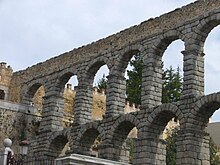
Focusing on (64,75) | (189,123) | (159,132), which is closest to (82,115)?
(64,75)

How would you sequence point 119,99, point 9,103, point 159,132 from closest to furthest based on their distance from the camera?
point 159,132 → point 119,99 → point 9,103

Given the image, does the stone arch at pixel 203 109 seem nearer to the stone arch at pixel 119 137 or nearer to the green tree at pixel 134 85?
the stone arch at pixel 119 137

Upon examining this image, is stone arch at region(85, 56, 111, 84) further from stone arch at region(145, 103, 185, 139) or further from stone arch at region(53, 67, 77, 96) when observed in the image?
stone arch at region(145, 103, 185, 139)

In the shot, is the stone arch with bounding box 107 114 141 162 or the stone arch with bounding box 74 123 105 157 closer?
the stone arch with bounding box 107 114 141 162

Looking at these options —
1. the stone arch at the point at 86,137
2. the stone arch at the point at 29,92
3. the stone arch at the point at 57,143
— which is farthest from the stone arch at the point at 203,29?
the stone arch at the point at 29,92

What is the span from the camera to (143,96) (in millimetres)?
23312

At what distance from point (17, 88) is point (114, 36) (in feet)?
30.5

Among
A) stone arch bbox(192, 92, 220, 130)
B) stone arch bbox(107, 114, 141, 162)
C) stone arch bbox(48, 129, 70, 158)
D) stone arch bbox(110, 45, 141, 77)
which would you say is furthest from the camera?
stone arch bbox(48, 129, 70, 158)

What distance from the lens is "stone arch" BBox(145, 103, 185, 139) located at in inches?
855

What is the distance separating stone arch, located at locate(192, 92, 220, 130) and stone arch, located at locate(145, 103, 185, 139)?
3.25 ft

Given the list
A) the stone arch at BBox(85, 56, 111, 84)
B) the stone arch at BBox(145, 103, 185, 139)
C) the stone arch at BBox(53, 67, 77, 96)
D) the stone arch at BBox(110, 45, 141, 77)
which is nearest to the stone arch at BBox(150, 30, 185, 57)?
the stone arch at BBox(110, 45, 141, 77)

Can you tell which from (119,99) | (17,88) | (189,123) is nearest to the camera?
(189,123)

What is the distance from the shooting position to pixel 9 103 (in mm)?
30031

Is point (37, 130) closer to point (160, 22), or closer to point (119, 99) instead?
point (119, 99)
